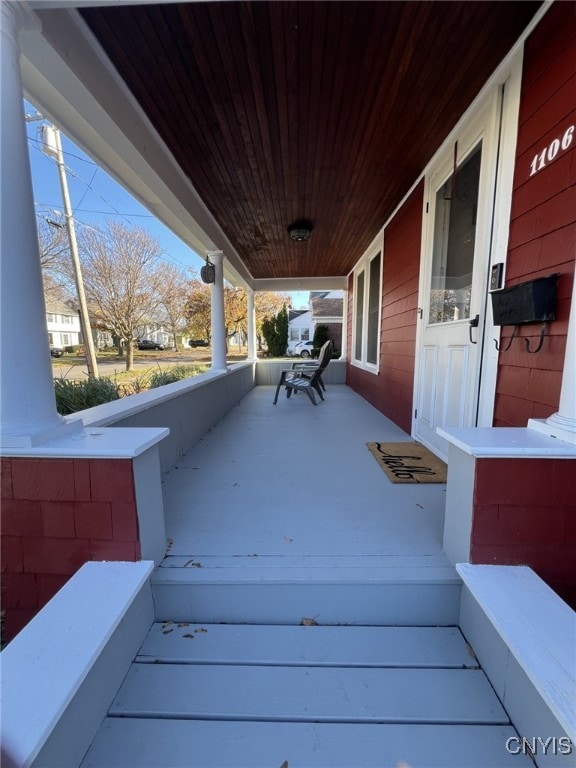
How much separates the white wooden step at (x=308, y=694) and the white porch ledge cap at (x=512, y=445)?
2.45ft

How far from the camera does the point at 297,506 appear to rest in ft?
6.28

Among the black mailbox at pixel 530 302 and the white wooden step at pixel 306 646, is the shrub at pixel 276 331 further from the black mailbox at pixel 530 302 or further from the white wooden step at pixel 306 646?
the white wooden step at pixel 306 646

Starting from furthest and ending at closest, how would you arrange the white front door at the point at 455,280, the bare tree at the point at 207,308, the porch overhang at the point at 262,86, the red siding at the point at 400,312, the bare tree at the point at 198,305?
the bare tree at the point at 207,308, the bare tree at the point at 198,305, the red siding at the point at 400,312, the white front door at the point at 455,280, the porch overhang at the point at 262,86

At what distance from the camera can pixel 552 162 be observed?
1.52 meters

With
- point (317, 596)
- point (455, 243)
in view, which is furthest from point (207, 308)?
point (317, 596)

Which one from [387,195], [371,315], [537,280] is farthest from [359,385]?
[537,280]

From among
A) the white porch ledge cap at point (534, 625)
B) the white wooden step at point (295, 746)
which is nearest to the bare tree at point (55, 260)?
the white wooden step at point (295, 746)

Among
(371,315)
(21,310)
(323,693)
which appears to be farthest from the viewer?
(371,315)

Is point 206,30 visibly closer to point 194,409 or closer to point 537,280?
point 537,280

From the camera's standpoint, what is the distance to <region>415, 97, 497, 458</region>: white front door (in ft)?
6.77

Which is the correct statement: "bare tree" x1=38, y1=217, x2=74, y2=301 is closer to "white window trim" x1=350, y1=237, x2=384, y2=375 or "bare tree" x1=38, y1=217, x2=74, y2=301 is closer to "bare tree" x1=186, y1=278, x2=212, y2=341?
"bare tree" x1=186, y1=278, x2=212, y2=341

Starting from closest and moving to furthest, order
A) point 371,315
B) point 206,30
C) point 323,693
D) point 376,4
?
point 323,693, point 376,4, point 206,30, point 371,315

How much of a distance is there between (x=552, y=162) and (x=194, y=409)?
120 inches

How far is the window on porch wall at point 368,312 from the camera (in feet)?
16.5
